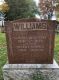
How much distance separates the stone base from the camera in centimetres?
709

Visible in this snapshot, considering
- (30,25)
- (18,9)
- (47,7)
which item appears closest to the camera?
(30,25)

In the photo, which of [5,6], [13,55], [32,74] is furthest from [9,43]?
[5,6]

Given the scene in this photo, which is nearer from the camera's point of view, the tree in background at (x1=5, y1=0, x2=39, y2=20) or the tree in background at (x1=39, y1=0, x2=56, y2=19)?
the tree in background at (x1=5, y1=0, x2=39, y2=20)

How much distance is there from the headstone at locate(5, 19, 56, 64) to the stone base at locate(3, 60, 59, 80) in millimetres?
196

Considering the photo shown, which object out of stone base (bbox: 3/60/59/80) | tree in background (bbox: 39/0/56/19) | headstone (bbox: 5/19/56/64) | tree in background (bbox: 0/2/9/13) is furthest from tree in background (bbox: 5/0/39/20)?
stone base (bbox: 3/60/59/80)

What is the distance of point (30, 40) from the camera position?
23.5ft

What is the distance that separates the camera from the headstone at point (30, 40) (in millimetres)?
7055

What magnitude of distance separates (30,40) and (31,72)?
2.66ft

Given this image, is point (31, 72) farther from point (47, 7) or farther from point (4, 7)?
point (47, 7)

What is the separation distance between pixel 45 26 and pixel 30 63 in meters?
1.04

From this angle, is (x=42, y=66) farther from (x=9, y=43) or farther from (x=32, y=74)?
(x=9, y=43)

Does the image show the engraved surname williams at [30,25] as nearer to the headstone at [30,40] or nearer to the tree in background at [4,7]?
the headstone at [30,40]

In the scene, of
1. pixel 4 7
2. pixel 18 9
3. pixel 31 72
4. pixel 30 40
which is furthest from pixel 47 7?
pixel 31 72

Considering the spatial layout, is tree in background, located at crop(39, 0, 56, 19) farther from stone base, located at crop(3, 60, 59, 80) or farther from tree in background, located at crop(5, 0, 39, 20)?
stone base, located at crop(3, 60, 59, 80)
